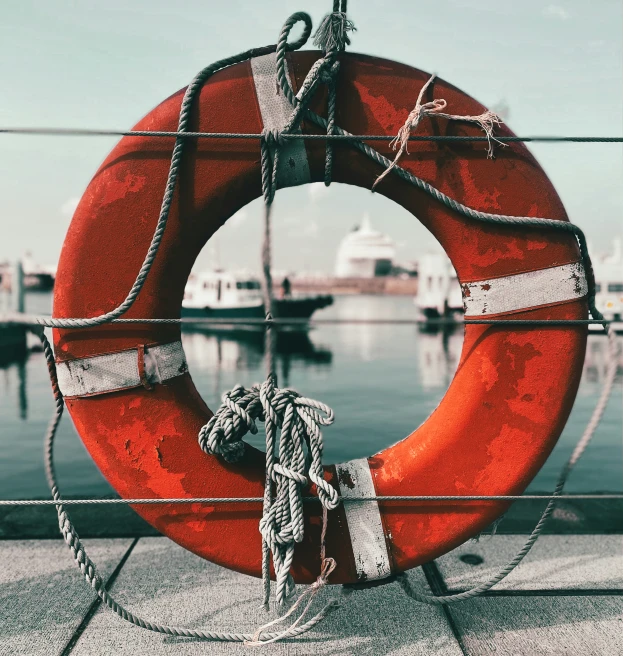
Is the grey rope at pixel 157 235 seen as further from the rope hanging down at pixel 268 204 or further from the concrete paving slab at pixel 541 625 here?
the concrete paving slab at pixel 541 625

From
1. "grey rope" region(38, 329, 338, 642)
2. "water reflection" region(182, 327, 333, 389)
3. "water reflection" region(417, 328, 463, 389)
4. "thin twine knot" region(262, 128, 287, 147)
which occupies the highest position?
"thin twine knot" region(262, 128, 287, 147)

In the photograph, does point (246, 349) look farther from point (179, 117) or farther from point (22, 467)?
point (179, 117)

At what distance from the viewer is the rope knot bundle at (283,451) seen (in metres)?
1.45

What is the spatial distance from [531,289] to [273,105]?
826 mm

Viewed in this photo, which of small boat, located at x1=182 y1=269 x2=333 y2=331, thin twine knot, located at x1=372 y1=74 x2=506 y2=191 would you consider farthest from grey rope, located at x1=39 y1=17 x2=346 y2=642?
small boat, located at x1=182 y1=269 x2=333 y2=331

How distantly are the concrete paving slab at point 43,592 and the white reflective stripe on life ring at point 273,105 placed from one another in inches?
52.5

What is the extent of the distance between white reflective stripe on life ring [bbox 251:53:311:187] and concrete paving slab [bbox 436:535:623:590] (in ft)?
4.56

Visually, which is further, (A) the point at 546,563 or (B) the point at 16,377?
(B) the point at 16,377

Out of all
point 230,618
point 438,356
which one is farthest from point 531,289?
point 438,356

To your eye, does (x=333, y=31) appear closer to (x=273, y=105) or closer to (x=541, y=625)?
(x=273, y=105)

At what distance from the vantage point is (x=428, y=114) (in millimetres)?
1480

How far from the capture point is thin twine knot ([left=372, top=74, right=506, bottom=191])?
145 centimetres

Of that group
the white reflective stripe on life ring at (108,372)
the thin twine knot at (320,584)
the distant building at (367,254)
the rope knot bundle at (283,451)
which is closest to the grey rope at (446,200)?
the rope knot bundle at (283,451)

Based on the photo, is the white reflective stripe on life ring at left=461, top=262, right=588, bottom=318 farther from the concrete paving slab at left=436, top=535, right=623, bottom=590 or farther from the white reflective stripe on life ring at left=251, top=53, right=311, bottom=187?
the concrete paving slab at left=436, top=535, right=623, bottom=590
